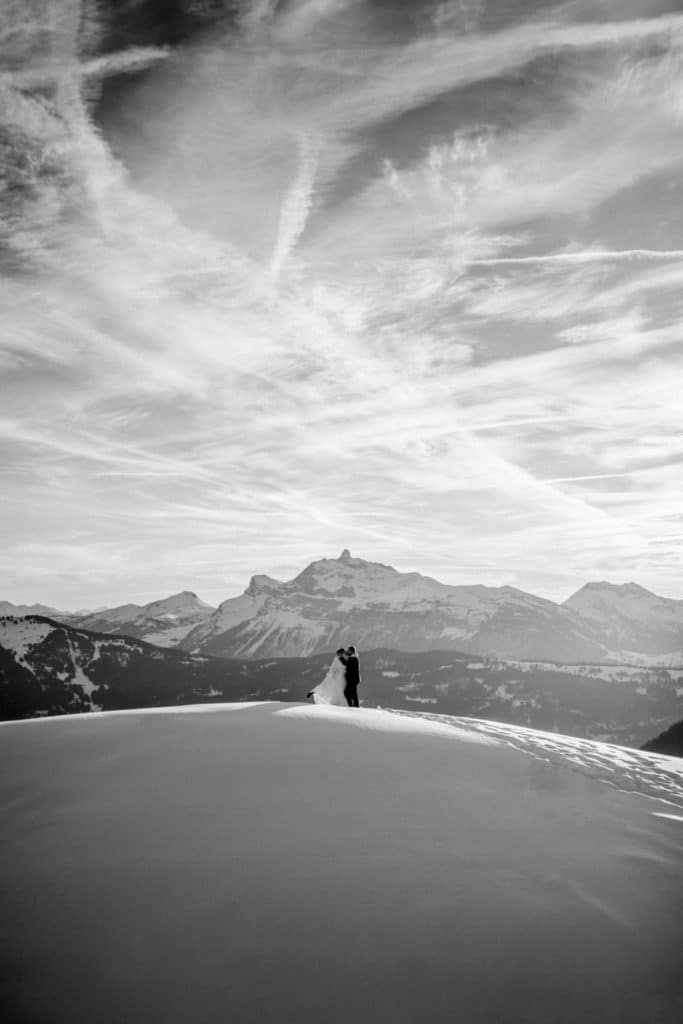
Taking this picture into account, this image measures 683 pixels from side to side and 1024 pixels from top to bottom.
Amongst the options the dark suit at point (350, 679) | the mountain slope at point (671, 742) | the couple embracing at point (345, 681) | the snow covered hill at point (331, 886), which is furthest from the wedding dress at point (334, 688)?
the mountain slope at point (671, 742)

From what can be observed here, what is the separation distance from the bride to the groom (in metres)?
0.11

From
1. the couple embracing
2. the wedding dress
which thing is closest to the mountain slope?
the wedding dress

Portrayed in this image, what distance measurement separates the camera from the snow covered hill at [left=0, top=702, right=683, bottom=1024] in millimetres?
4871

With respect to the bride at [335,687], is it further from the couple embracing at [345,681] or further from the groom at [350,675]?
the groom at [350,675]

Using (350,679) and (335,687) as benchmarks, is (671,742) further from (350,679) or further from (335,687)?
(350,679)

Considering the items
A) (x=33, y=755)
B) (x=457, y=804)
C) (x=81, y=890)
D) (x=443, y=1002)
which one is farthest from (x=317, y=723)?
(x=443, y=1002)

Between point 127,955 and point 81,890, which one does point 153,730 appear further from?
point 127,955

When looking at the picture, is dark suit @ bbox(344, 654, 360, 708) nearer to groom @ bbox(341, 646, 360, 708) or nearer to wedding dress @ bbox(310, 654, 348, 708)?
groom @ bbox(341, 646, 360, 708)

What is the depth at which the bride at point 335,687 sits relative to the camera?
20766 millimetres

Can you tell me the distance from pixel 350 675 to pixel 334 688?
0.82 m

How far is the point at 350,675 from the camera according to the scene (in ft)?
68.0

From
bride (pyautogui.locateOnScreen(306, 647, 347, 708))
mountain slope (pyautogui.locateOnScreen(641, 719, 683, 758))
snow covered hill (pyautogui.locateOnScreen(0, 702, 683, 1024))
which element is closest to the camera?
snow covered hill (pyautogui.locateOnScreen(0, 702, 683, 1024))

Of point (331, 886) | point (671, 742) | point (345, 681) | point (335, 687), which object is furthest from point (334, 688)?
point (671, 742)

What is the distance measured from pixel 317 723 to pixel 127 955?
5.41 m
